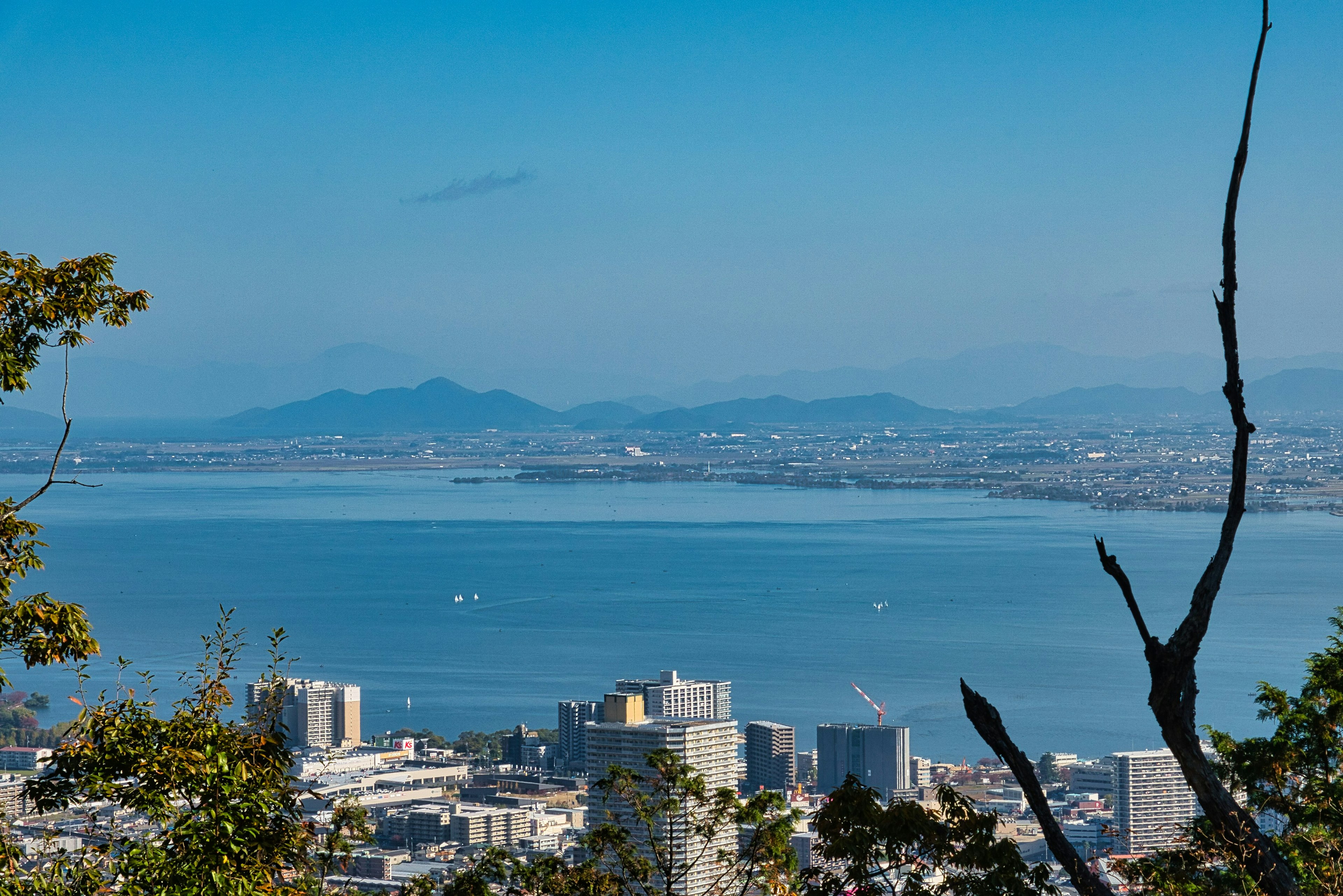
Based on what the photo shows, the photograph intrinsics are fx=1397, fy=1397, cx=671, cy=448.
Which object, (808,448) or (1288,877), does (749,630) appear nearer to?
(1288,877)

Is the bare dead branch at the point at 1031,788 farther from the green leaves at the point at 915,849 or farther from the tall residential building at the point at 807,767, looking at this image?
the tall residential building at the point at 807,767

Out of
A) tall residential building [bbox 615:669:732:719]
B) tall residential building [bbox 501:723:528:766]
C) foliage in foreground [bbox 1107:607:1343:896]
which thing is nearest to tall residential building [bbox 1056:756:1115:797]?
tall residential building [bbox 615:669:732:719]

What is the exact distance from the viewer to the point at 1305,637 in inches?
750

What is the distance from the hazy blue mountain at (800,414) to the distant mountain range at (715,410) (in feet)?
0.45

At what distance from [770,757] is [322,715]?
17.1 feet

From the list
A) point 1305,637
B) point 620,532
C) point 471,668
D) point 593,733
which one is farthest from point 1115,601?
point 593,733

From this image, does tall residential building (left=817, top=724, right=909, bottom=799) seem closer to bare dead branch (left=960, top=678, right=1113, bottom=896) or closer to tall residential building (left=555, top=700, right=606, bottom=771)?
tall residential building (left=555, top=700, right=606, bottom=771)

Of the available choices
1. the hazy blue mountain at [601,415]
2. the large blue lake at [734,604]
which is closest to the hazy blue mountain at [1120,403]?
the hazy blue mountain at [601,415]

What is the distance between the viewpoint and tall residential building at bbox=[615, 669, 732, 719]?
533 inches

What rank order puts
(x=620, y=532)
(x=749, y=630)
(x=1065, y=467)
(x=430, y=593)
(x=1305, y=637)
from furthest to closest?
(x=1065, y=467) → (x=620, y=532) → (x=430, y=593) → (x=749, y=630) → (x=1305, y=637)

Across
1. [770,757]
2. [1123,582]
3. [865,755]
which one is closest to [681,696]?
[770,757]

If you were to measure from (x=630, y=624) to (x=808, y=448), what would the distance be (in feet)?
186

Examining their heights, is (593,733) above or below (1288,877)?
below

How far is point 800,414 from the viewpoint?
383 feet
